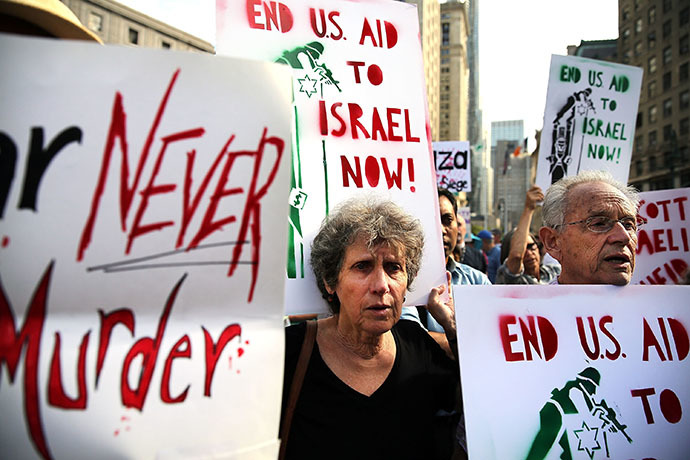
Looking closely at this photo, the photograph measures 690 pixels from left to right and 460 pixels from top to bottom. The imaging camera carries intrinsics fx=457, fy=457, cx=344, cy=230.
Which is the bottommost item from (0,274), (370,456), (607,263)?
(370,456)

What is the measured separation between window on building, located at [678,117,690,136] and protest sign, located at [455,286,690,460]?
4839cm

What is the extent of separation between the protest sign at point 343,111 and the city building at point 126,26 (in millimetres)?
37800

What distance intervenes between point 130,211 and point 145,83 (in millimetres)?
242

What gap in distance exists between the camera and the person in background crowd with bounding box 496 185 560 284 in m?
3.10

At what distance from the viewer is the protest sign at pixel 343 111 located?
172 cm

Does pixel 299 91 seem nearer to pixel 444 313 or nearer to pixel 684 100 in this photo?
pixel 444 313

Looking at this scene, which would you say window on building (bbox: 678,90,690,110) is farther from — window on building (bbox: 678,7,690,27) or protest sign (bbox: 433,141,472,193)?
protest sign (bbox: 433,141,472,193)

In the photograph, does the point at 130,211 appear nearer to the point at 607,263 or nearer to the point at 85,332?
the point at 85,332

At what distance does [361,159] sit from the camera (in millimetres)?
1789

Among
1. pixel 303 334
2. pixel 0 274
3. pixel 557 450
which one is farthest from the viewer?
pixel 303 334

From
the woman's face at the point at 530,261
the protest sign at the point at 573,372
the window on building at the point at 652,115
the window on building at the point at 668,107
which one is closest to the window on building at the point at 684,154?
the window on building at the point at 668,107

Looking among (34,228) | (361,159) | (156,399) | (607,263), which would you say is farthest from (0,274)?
(607,263)

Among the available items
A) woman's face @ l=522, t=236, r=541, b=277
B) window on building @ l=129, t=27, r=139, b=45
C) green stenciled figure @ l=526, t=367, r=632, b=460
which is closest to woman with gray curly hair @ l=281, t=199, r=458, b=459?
green stenciled figure @ l=526, t=367, r=632, b=460

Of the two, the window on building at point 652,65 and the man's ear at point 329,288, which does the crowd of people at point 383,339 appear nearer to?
the man's ear at point 329,288
